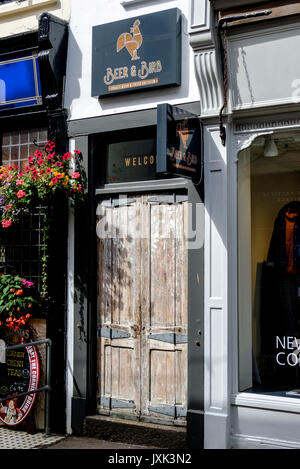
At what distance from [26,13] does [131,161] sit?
2530 millimetres

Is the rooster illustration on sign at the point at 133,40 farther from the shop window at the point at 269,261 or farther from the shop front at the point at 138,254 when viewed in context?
the shop window at the point at 269,261

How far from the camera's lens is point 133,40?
6.51m

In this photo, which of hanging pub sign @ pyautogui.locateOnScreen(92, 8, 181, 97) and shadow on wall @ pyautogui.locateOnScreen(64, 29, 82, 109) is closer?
hanging pub sign @ pyautogui.locateOnScreen(92, 8, 181, 97)

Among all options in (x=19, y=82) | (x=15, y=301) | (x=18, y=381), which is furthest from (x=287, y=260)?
(x=19, y=82)

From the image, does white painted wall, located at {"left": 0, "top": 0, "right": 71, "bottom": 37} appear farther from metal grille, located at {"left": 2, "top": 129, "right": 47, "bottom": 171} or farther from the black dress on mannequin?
the black dress on mannequin

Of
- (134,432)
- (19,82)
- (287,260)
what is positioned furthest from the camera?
(19,82)

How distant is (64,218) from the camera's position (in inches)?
273

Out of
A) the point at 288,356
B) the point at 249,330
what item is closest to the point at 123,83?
the point at 249,330

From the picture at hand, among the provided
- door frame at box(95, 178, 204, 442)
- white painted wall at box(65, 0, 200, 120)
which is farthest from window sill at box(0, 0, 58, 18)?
door frame at box(95, 178, 204, 442)

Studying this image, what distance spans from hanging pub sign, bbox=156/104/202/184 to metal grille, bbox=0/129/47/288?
2287mm

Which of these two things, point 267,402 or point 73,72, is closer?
point 267,402

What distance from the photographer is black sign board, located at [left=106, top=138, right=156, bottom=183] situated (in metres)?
6.63

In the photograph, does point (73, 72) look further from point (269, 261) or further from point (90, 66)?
point (269, 261)
